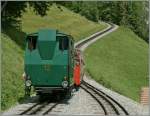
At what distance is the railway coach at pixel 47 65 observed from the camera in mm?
27484

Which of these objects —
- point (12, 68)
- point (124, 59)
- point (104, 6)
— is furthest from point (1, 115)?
point (104, 6)

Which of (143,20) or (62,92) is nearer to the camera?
(62,92)

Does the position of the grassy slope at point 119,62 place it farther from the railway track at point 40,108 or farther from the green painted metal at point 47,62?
the railway track at point 40,108

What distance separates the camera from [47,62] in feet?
90.3

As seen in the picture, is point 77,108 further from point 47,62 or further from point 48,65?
point 47,62

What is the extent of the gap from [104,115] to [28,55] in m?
6.41

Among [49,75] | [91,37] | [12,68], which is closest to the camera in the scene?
[49,75]

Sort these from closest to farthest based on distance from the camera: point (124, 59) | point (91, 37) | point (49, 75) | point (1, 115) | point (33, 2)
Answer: point (1, 115) < point (49, 75) < point (33, 2) < point (124, 59) < point (91, 37)

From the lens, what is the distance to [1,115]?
2208 centimetres

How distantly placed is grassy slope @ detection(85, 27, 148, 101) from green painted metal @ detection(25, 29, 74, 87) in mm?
22753

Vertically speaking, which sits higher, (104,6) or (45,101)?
(104,6)

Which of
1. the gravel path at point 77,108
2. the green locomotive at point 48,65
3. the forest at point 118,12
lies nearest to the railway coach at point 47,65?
the green locomotive at point 48,65

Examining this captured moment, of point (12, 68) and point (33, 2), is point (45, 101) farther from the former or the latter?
point (33, 2)

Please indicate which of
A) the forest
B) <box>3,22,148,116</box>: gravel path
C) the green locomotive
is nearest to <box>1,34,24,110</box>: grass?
<box>3,22,148,116</box>: gravel path
